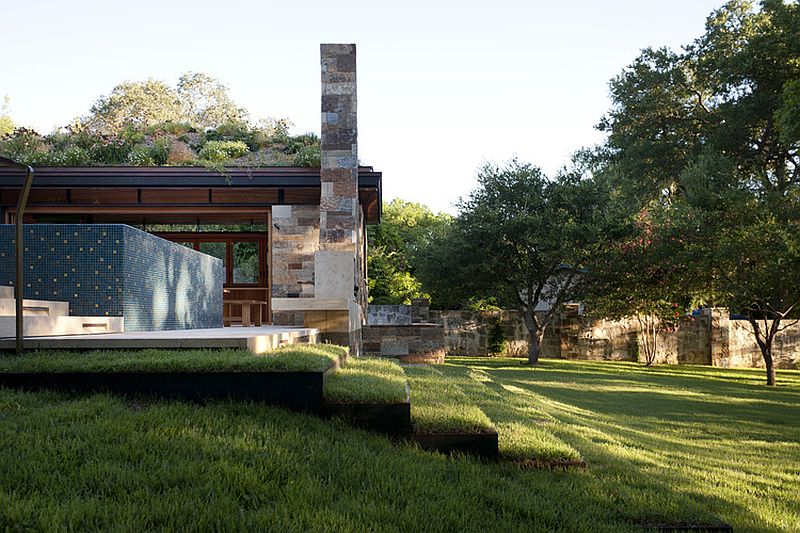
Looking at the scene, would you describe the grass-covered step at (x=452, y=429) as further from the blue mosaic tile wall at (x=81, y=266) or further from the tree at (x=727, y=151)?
the tree at (x=727, y=151)

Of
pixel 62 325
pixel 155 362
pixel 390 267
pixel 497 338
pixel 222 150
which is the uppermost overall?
pixel 222 150

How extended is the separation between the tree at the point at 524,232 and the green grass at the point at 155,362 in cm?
1559

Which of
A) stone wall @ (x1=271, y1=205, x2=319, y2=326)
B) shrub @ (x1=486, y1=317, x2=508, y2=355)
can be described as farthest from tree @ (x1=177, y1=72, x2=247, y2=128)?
stone wall @ (x1=271, y1=205, x2=319, y2=326)

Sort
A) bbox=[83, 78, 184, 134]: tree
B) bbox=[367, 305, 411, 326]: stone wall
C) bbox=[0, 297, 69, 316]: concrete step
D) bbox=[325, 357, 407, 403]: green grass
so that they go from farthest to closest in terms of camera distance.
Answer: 1. bbox=[83, 78, 184, 134]: tree
2. bbox=[367, 305, 411, 326]: stone wall
3. bbox=[0, 297, 69, 316]: concrete step
4. bbox=[325, 357, 407, 403]: green grass

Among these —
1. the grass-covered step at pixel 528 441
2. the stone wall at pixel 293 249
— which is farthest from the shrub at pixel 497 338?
the grass-covered step at pixel 528 441

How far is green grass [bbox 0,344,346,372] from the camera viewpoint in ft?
14.0

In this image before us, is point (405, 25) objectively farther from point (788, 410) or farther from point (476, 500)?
point (476, 500)

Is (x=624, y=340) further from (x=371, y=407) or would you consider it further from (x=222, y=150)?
(x=371, y=407)

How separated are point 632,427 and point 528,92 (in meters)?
20.5

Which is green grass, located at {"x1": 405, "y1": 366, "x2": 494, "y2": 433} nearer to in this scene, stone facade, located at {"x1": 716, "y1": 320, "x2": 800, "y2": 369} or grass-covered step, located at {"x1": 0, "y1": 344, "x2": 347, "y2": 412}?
grass-covered step, located at {"x1": 0, "y1": 344, "x2": 347, "y2": 412}

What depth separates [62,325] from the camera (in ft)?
21.4

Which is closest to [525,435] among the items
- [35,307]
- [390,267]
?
[35,307]

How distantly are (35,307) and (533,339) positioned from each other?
1633 cm

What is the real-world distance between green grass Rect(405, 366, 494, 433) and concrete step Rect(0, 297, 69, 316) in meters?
3.50
